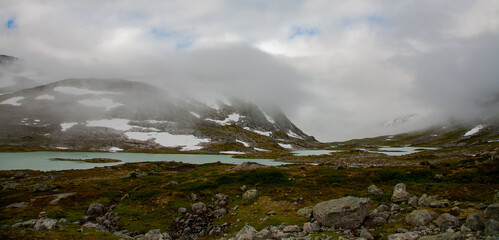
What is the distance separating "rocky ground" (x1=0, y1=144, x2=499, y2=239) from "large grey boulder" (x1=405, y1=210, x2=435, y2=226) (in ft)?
0.22

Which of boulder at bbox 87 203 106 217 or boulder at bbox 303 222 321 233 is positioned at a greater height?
boulder at bbox 303 222 321 233

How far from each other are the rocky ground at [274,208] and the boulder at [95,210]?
110mm

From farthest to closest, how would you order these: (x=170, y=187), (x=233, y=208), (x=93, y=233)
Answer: (x=170, y=187)
(x=233, y=208)
(x=93, y=233)

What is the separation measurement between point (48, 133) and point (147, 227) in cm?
21170

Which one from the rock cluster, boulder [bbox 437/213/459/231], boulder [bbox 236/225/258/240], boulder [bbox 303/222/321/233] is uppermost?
boulder [bbox 437/213/459/231]

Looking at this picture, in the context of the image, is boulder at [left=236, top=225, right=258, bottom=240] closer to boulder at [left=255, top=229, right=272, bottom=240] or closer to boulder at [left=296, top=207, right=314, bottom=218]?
boulder at [left=255, top=229, right=272, bottom=240]

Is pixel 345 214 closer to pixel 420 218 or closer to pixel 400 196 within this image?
pixel 420 218

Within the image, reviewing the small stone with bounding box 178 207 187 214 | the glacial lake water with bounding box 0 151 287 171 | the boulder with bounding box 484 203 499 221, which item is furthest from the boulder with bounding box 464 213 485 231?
the glacial lake water with bounding box 0 151 287 171

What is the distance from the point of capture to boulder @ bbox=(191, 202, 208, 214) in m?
30.0

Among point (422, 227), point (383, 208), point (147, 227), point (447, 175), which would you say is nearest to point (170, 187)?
point (147, 227)

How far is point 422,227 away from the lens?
58.9 feet

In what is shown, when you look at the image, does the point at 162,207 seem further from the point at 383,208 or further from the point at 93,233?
the point at 383,208

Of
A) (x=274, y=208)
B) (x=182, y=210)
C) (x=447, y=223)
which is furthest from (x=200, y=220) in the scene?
(x=447, y=223)

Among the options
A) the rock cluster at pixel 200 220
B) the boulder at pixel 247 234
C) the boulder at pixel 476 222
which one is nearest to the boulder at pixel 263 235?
the boulder at pixel 247 234
